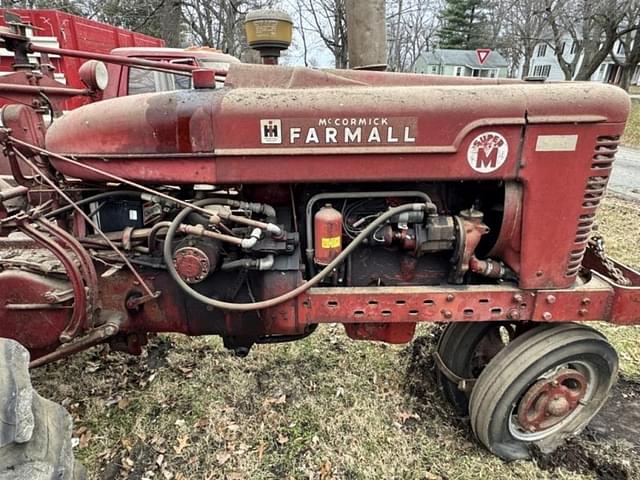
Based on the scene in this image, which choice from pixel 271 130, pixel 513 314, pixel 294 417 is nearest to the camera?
pixel 271 130

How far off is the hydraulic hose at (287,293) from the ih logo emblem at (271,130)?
0.33 meters

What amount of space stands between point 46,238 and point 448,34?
42.0 metres

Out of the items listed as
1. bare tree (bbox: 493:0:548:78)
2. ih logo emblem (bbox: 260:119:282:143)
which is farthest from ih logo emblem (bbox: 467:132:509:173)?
bare tree (bbox: 493:0:548:78)

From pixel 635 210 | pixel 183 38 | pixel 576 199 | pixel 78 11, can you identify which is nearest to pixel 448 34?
pixel 183 38

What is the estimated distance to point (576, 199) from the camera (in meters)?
1.76

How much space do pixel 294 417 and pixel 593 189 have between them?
5.41 feet

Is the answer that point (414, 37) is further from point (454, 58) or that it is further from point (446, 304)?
point (446, 304)

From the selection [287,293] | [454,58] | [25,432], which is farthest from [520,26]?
[25,432]

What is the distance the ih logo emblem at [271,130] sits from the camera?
164cm

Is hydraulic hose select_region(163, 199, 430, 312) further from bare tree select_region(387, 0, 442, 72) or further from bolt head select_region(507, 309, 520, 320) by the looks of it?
bare tree select_region(387, 0, 442, 72)

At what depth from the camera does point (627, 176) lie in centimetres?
842

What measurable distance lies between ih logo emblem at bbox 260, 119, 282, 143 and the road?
663 cm

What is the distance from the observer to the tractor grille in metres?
1.71

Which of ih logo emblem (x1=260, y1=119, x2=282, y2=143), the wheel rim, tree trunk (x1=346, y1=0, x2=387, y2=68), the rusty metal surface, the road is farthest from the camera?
the road
